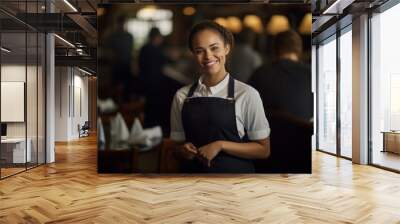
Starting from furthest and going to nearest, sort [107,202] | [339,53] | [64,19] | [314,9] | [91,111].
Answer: [91,111], [339,53], [64,19], [314,9], [107,202]

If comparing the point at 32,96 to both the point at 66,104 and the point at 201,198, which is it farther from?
the point at 66,104

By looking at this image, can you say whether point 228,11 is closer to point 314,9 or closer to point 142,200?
point 314,9

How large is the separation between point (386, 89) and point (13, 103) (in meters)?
7.11

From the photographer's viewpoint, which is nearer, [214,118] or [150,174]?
[214,118]

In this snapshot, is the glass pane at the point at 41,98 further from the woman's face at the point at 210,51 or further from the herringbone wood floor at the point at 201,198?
the woman's face at the point at 210,51

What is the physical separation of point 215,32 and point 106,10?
76.2 inches

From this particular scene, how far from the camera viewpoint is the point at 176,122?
681 cm

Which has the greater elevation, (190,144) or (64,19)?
(64,19)

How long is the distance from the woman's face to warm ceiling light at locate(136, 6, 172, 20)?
0.65m

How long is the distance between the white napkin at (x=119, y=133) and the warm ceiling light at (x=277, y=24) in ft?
9.84

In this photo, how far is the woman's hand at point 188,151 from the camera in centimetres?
677

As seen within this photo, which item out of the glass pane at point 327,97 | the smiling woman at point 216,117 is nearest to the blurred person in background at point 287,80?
the smiling woman at point 216,117

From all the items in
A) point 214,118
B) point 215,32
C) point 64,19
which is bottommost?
point 214,118

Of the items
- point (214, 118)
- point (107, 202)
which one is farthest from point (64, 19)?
point (107, 202)
